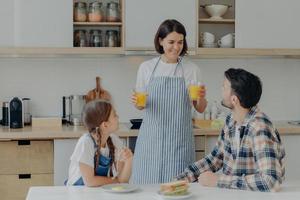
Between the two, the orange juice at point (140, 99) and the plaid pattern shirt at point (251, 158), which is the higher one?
the orange juice at point (140, 99)

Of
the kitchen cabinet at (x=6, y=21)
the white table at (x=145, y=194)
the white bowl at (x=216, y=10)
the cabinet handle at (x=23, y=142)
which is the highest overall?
the white bowl at (x=216, y=10)

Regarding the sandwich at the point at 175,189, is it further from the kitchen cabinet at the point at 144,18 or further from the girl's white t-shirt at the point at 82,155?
the kitchen cabinet at the point at 144,18

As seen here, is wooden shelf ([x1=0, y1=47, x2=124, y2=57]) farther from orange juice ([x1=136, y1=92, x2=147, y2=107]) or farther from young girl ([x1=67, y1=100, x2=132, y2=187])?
young girl ([x1=67, y1=100, x2=132, y2=187])

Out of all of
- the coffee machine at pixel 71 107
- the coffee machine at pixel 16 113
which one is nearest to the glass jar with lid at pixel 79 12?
the coffee machine at pixel 71 107

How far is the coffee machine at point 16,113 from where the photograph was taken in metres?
4.04

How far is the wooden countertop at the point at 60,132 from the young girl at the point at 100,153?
1.12 metres

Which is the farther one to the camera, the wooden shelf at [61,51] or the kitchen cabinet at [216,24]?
the kitchen cabinet at [216,24]

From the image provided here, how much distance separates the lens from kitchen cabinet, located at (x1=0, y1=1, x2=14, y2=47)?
3953mm

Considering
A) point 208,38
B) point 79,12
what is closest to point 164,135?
point 208,38

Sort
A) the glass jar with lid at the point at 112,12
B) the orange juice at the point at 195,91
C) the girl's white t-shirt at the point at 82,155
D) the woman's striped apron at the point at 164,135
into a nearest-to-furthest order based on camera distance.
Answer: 1. the girl's white t-shirt at the point at 82,155
2. the orange juice at the point at 195,91
3. the woman's striped apron at the point at 164,135
4. the glass jar with lid at the point at 112,12

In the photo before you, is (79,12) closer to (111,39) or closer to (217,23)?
(111,39)

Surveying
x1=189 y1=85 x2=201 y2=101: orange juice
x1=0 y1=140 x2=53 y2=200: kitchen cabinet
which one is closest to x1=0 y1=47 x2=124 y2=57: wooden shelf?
x1=0 y1=140 x2=53 y2=200: kitchen cabinet

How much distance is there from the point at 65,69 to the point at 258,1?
158 centimetres

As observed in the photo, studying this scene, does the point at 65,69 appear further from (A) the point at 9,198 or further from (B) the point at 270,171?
(B) the point at 270,171
